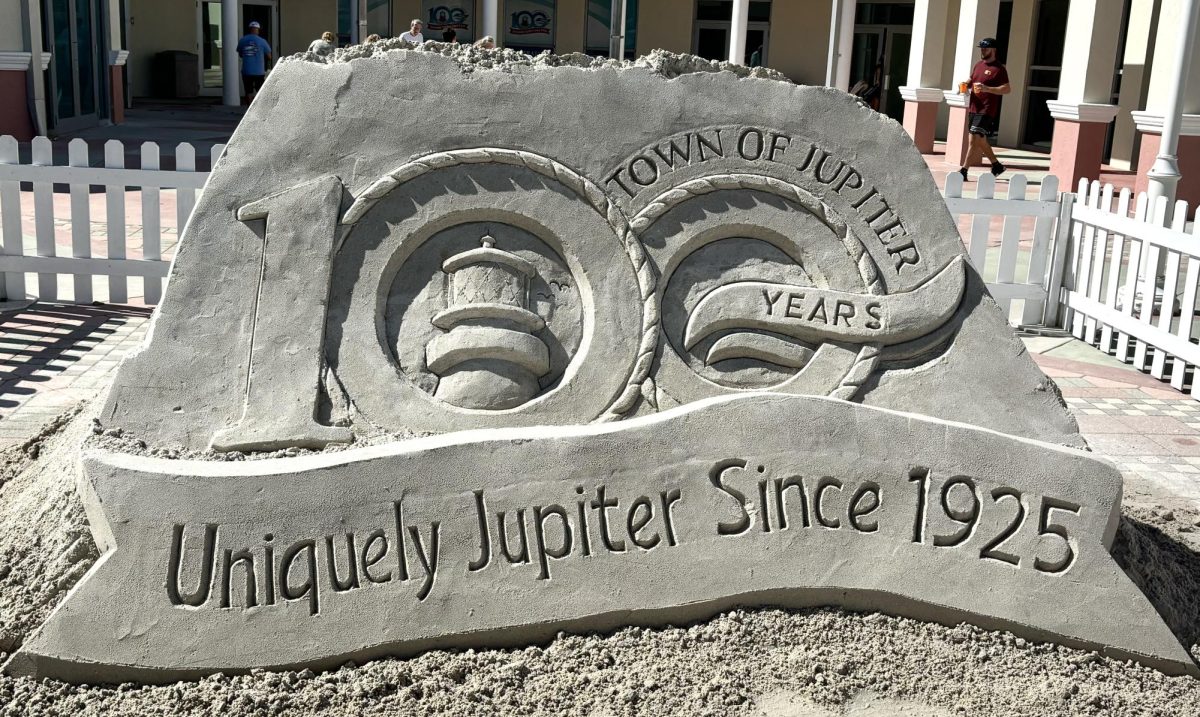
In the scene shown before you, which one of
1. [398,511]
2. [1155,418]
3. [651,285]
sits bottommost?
[1155,418]

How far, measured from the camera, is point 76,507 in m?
3.12

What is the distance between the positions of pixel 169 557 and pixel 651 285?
1.53 meters

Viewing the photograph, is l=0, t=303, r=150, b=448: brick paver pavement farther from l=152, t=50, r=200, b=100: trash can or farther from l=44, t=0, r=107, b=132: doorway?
l=152, t=50, r=200, b=100: trash can

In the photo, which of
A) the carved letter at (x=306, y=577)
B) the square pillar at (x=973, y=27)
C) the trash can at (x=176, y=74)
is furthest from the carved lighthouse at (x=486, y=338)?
the trash can at (x=176, y=74)

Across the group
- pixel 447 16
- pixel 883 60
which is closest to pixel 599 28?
pixel 447 16

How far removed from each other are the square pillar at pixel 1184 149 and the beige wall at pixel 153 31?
60.0 ft

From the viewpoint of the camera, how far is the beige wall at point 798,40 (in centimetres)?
2312

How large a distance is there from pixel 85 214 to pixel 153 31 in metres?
17.8

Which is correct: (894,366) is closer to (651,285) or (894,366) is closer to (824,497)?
(824,497)

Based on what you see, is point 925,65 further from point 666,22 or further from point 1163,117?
point 666,22

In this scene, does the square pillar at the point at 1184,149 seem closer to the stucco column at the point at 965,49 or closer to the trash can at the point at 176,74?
the stucco column at the point at 965,49

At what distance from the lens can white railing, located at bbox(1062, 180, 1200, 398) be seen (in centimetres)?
601

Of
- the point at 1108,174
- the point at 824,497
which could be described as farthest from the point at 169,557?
the point at 1108,174

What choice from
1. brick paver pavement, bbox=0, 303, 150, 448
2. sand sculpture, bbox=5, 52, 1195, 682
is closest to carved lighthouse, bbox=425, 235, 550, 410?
sand sculpture, bbox=5, 52, 1195, 682
